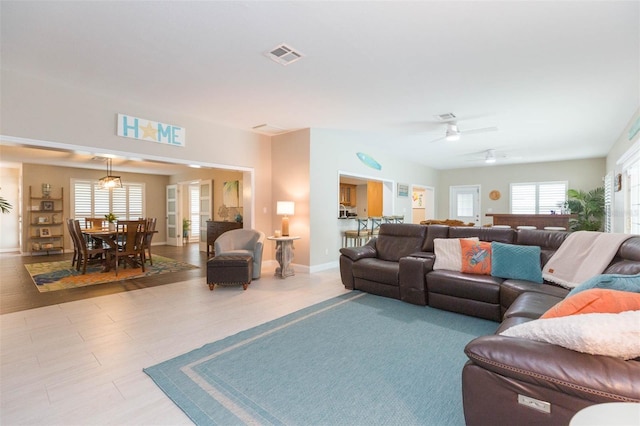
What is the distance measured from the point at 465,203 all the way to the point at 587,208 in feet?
11.0

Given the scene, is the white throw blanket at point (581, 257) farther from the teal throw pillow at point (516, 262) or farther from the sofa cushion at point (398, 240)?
the sofa cushion at point (398, 240)

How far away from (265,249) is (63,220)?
675 cm

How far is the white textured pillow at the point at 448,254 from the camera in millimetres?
3746

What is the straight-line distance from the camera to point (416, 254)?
4230 millimetres

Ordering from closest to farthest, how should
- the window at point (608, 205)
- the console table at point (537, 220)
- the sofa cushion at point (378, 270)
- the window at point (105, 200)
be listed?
the sofa cushion at point (378, 270), the console table at point (537, 220), the window at point (608, 205), the window at point (105, 200)

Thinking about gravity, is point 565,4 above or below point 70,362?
above

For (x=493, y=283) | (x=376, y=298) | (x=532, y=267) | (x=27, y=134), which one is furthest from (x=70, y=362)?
(x=532, y=267)

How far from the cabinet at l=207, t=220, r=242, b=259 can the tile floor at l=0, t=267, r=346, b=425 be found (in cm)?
235

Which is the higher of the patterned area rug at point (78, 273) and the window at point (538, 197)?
the window at point (538, 197)

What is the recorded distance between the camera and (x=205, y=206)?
8.92 meters

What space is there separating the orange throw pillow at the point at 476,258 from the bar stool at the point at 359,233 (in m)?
3.03

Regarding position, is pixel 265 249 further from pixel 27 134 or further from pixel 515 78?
pixel 515 78

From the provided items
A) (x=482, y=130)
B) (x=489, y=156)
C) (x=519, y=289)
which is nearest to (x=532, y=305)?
(x=519, y=289)

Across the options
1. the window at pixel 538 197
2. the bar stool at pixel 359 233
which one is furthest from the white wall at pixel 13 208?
the window at pixel 538 197
